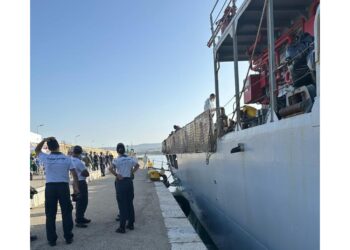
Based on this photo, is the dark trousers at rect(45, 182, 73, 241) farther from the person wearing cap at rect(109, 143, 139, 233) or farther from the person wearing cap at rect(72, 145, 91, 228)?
the person wearing cap at rect(72, 145, 91, 228)

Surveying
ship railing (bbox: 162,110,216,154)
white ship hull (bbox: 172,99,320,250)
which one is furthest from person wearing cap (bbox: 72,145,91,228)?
ship railing (bbox: 162,110,216,154)

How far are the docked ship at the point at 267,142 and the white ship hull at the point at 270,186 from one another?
12 mm

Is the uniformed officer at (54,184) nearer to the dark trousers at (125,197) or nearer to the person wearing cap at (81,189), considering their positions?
the dark trousers at (125,197)

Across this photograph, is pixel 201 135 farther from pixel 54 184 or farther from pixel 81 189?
pixel 54 184

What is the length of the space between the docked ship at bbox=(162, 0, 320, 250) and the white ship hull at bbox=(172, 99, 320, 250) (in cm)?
1

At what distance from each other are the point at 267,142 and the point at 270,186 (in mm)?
619

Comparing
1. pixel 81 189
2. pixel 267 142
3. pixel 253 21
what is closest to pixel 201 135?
pixel 253 21

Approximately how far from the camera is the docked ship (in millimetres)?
4155

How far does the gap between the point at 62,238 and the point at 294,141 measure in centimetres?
434

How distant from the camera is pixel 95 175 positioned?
2125cm

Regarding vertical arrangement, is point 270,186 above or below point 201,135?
below

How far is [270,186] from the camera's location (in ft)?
16.9
